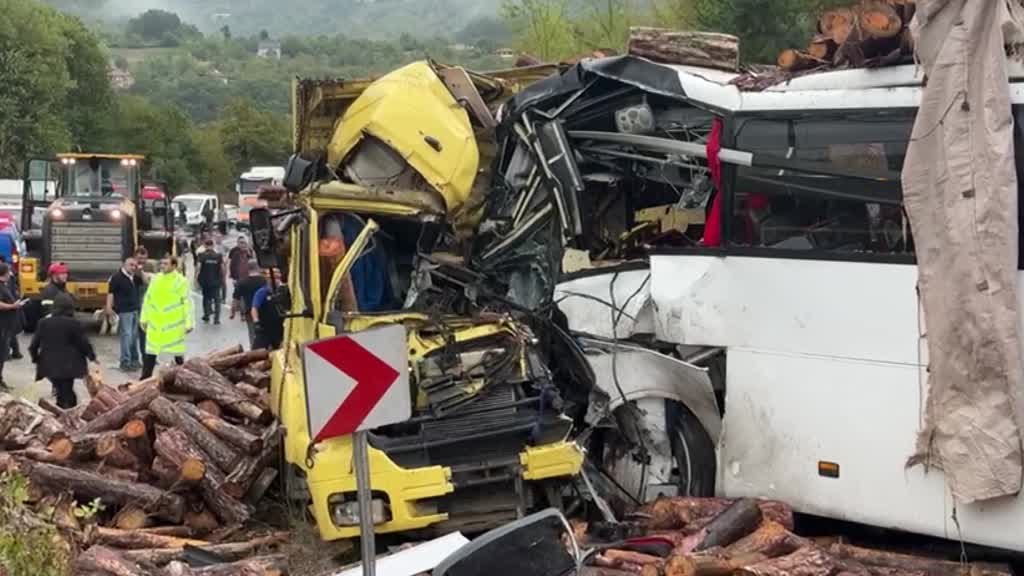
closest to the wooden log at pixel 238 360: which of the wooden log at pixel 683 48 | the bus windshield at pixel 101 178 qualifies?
the wooden log at pixel 683 48

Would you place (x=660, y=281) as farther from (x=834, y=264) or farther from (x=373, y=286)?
(x=373, y=286)

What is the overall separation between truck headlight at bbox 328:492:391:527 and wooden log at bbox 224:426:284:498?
1.67m

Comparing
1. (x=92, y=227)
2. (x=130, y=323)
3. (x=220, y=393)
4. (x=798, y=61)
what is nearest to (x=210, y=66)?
(x=92, y=227)

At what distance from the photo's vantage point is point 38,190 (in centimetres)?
3066

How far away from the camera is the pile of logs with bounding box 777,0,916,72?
24.8 ft

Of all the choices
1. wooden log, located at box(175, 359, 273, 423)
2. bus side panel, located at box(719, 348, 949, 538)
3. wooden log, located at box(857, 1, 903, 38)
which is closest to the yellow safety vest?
wooden log, located at box(175, 359, 273, 423)

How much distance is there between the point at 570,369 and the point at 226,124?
8681cm

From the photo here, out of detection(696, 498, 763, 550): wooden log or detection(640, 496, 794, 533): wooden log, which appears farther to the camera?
detection(640, 496, 794, 533): wooden log

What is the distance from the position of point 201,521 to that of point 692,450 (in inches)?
138

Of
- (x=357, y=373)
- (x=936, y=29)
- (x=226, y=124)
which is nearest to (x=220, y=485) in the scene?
(x=357, y=373)

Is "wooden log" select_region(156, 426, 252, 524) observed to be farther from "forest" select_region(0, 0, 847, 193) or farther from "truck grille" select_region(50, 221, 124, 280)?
"truck grille" select_region(50, 221, 124, 280)

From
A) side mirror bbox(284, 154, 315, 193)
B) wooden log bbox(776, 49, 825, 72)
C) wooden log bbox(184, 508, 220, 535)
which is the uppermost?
wooden log bbox(776, 49, 825, 72)

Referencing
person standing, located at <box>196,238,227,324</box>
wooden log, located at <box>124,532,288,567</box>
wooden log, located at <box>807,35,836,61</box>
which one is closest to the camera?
wooden log, located at <box>807,35,836,61</box>

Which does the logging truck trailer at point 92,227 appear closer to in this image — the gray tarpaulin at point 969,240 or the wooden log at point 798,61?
the wooden log at point 798,61
